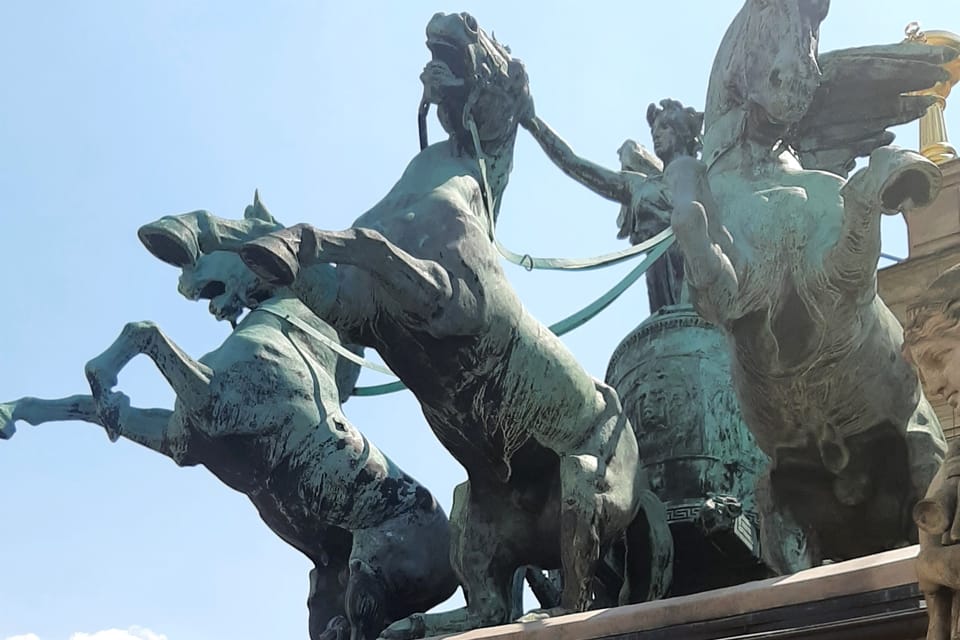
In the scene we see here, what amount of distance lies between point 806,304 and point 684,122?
2.75 metres

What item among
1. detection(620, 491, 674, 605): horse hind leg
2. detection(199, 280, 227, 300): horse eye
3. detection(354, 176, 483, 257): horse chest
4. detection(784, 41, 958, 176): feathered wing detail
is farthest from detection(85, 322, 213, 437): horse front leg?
detection(784, 41, 958, 176): feathered wing detail

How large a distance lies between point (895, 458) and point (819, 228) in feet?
2.91

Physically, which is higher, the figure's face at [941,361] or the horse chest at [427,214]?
the horse chest at [427,214]

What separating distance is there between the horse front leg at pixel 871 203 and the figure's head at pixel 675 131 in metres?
2.61

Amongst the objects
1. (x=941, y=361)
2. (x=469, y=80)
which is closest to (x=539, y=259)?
(x=469, y=80)

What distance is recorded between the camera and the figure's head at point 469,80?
6.70 metres

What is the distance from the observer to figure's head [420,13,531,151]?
22.0 ft

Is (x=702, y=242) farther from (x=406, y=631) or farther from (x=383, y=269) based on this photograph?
(x=406, y=631)

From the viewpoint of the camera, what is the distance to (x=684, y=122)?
8.16 metres

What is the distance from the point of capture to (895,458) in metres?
5.73

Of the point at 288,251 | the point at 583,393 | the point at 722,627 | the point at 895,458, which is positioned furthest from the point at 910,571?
the point at 288,251

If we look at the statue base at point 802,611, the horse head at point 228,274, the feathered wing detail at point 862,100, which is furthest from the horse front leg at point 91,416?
the feathered wing detail at point 862,100

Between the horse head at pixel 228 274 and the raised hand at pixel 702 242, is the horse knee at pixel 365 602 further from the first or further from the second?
the raised hand at pixel 702 242

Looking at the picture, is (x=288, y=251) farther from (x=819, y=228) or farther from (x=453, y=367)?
Result: (x=819, y=228)
